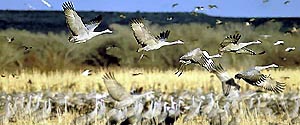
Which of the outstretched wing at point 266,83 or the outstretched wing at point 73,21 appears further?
the outstretched wing at point 266,83

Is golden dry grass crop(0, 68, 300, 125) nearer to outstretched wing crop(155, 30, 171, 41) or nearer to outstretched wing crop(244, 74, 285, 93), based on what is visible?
outstretched wing crop(244, 74, 285, 93)

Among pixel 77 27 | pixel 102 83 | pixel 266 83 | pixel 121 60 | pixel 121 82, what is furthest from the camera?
pixel 121 60

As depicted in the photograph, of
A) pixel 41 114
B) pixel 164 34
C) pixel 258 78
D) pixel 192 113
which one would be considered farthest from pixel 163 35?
pixel 41 114

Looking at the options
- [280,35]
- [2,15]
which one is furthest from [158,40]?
[2,15]

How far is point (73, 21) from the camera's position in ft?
30.7

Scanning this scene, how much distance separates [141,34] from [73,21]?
80cm

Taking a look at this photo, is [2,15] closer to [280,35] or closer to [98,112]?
[280,35]

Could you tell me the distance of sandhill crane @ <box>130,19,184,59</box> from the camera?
9234mm

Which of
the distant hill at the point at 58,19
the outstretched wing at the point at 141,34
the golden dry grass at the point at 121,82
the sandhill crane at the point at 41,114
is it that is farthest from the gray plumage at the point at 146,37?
the distant hill at the point at 58,19

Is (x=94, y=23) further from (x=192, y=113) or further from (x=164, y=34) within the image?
(x=192, y=113)

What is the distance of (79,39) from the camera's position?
9008 mm

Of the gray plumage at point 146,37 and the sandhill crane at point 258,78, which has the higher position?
the gray plumage at point 146,37

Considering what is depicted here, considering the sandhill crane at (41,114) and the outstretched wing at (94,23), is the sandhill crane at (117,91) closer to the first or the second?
the outstretched wing at (94,23)

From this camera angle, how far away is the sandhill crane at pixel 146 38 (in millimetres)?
9234
